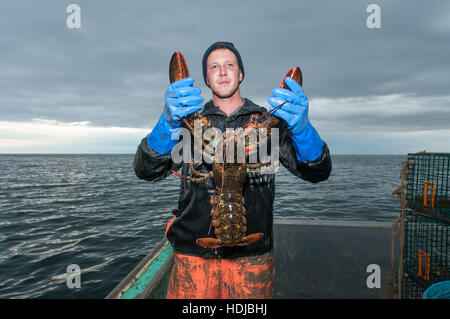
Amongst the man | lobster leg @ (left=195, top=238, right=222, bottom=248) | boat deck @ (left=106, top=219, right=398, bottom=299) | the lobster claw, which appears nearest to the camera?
lobster leg @ (left=195, top=238, right=222, bottom=248)

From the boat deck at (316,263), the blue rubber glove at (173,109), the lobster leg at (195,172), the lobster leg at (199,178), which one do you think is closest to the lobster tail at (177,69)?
the blue rubber glove at (173,109)

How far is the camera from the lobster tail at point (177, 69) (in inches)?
103

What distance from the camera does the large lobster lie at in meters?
2.51

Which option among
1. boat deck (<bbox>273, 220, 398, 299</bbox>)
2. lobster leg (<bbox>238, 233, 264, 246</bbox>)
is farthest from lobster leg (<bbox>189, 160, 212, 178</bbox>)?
boat deck (<bbox>273, 220, 398, 299</bbox>)

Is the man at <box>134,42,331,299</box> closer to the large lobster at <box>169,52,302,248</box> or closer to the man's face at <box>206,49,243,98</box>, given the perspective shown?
the man's face at <box>206,49,243,98</box>

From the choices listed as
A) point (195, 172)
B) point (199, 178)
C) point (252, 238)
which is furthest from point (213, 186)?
point (252, 238)

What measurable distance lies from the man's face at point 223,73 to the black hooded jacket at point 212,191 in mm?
246

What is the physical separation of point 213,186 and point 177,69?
5.01 feet

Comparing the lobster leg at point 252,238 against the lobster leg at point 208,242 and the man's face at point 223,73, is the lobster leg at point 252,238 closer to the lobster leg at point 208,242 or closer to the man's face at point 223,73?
the lobster leg at point 208,242

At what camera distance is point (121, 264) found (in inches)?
317

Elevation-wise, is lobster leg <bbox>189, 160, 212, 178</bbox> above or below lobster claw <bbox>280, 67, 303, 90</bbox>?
below
